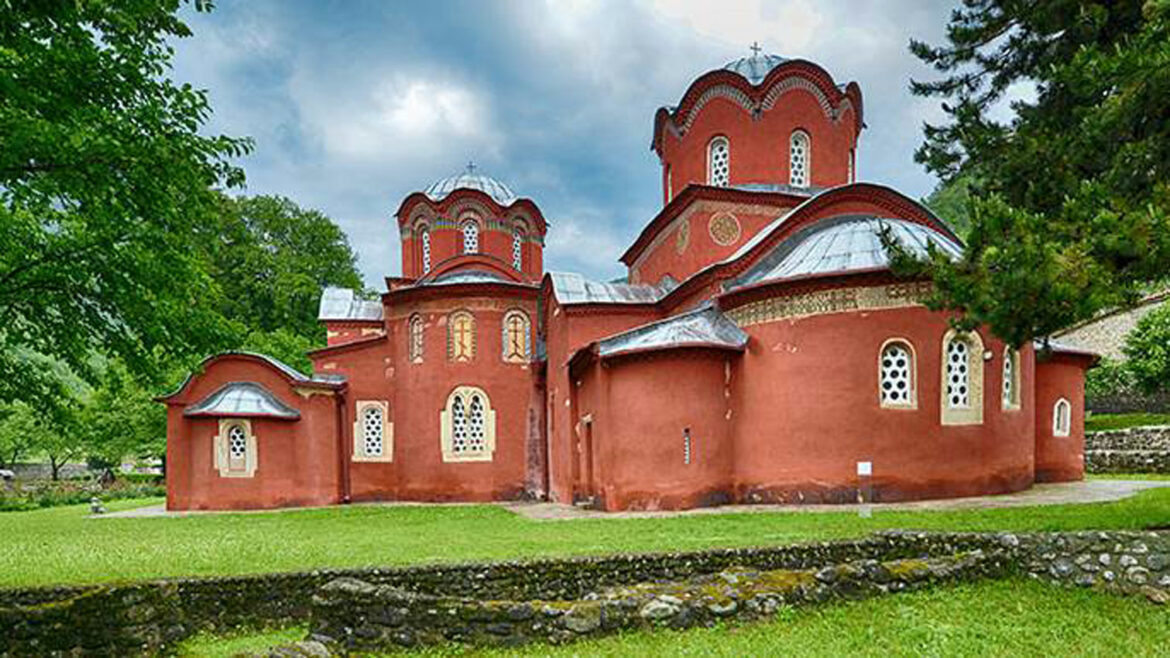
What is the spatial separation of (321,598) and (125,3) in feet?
18.6

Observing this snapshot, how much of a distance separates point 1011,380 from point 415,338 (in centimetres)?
1457

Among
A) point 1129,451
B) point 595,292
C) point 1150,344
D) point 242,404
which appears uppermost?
point 595,292

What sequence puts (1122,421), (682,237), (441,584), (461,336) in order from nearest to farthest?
(441,584)
(682,237)
(461,336)
(1122,421)

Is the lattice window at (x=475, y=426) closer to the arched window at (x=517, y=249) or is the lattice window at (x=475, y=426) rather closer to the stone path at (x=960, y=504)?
the stone path at (x=960, y=504)

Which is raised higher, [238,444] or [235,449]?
[238,444]

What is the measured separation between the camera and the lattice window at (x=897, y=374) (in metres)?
12.8

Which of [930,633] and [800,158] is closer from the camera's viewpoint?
[930,633]

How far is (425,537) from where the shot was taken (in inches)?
439

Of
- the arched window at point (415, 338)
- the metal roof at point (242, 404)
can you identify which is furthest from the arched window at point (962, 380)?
the metal roof at point (242, 404)

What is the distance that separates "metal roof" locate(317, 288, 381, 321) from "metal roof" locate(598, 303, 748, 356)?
503 inches

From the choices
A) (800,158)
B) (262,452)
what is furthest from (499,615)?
(800,158)

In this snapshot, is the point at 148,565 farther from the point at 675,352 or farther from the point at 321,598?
the point at 675,352

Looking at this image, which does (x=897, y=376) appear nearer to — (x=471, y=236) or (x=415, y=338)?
(x=415, y=338)

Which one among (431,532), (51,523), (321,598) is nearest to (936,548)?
(321,598)
